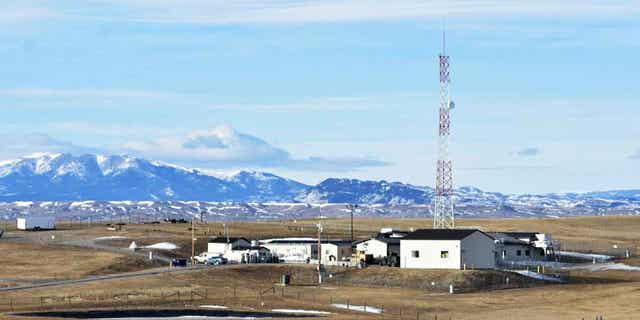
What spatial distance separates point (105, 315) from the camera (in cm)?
10950

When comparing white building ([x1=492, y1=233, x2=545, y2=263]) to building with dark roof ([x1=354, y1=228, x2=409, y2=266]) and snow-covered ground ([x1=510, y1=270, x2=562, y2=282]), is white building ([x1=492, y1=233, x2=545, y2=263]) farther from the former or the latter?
snow-covered ground ([x1=510, y1=270, x2=562, y2=282])

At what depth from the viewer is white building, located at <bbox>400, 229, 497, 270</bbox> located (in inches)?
6019

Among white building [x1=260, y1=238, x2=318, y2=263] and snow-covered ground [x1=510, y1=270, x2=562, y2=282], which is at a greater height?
white building [x1=260, y1=238, x2=318, y2=263]

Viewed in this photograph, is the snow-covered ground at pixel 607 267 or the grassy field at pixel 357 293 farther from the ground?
the snow-covered ground at pixel 607 267

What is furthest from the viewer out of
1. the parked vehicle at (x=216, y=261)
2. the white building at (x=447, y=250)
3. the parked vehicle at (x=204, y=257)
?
the parked vehicle at (x=204, y=257)

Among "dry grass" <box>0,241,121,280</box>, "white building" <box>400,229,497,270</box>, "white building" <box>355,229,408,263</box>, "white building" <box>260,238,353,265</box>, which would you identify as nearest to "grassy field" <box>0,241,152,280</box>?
"dry grass" <box>0,241,121,280</box>

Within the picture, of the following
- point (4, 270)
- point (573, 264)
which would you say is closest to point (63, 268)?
point (4, 270)

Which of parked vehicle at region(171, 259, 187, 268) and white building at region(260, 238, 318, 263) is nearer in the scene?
parked vehicle at region(171, 259, 187, 268)

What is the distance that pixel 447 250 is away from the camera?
153 m

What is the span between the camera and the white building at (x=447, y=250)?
15288cm

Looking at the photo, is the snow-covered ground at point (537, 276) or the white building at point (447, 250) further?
the white building at point (447, 250)

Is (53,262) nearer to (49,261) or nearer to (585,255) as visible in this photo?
(49,261)

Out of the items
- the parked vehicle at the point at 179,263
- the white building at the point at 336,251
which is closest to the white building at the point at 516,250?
the white building at the point at 336,251

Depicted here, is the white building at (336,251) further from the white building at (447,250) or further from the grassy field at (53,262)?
the grassy field at (53,262)
